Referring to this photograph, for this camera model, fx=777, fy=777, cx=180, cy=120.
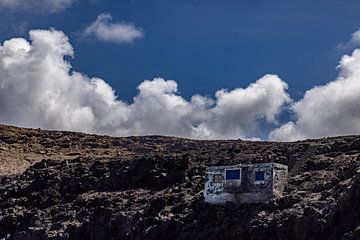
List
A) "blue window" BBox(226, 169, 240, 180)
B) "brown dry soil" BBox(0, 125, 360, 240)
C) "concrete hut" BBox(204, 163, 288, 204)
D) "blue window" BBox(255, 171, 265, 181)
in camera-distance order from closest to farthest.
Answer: "brown dry soil" BBox(0, 125, 360, 240), "concrete hut" BBox(204, 163, 288, 204), "blue window" BBox(255, 171, 265, 181), "blue window" BBox(226, 169, 240, 180)

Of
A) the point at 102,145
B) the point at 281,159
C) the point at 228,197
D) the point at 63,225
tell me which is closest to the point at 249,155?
the point at 281,159

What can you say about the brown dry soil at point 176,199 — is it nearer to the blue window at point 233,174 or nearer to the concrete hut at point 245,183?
the concrete hut at point 245,183

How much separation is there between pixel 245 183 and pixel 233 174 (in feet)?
4.61

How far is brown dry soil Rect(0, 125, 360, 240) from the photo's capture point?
2152 inches

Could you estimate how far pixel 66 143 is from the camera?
10556 cm

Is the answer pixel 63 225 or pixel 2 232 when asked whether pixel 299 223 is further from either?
pixel 2 232

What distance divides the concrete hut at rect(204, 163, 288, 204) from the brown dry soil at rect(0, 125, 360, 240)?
37.1 inches

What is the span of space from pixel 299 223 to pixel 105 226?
774 inches

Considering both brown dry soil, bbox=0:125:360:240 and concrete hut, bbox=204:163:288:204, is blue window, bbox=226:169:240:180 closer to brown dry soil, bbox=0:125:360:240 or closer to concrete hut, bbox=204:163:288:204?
concrete hut, bbox=204:163:288:204

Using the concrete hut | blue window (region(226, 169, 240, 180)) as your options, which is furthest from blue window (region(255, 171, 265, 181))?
blue window (region(226, 169, 240, 180))

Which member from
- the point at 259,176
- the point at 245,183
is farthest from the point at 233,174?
the point at 259,176

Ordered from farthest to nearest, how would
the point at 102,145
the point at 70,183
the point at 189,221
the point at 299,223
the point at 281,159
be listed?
the point at 102,145
the point at 70,183
the point at 281,159
the point at 189,221
the point at 299,223

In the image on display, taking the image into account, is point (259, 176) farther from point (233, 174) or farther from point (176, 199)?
point (176, 199)

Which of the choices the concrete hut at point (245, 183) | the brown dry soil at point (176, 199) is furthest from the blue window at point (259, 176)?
the brown dry soil at point (176, 199)
